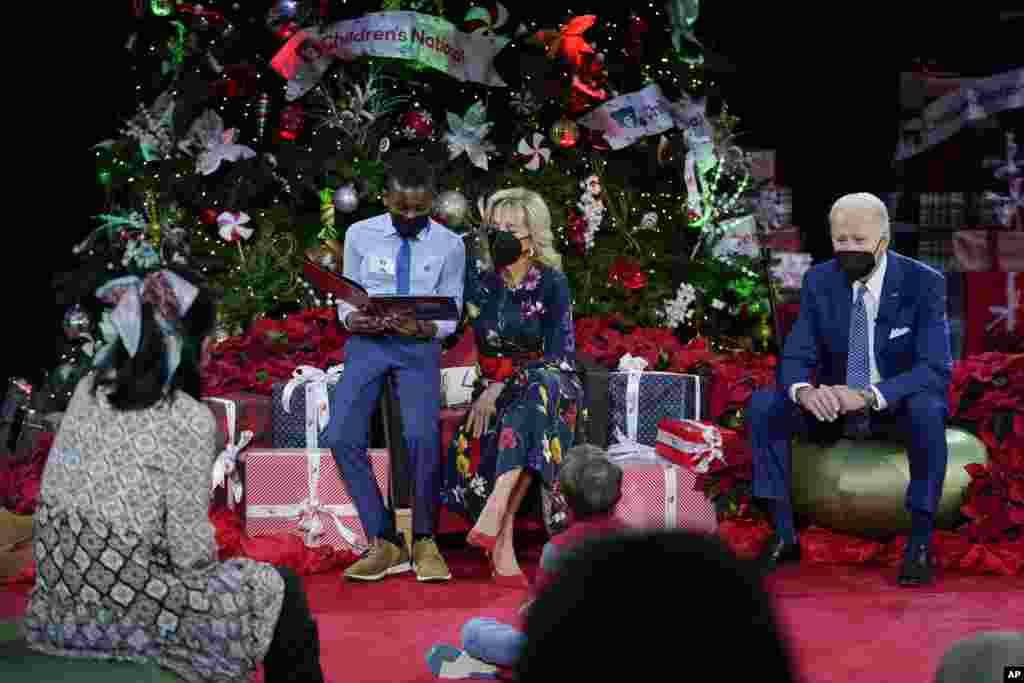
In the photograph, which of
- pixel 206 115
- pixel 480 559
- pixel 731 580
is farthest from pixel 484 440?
pixel 731 580

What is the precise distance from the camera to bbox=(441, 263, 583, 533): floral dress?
16.8 feet

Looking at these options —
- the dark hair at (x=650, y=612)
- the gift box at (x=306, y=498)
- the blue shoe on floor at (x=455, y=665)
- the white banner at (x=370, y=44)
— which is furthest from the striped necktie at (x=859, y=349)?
the dark hair at (x=650, y=612)

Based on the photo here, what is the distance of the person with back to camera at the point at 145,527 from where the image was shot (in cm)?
281

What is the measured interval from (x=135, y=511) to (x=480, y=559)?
9.32 feet

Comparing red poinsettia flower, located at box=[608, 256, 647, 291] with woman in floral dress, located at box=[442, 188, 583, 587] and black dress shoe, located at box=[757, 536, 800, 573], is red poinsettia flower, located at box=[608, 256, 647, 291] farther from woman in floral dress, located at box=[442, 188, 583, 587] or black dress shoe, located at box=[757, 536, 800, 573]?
black dress shoe, located at box=[757, 536, 800, 573]

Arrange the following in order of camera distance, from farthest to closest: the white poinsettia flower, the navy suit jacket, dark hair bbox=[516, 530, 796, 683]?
the white poinsettia flower
the navy suit jacket
dark hair bbox=[516, 530, 796, 683]

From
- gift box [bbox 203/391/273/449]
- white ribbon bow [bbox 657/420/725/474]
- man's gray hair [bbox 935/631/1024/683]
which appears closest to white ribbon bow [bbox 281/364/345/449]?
gift box [bbox 203/391/273/449]

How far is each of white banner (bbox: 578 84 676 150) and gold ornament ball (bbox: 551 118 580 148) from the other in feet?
0.47

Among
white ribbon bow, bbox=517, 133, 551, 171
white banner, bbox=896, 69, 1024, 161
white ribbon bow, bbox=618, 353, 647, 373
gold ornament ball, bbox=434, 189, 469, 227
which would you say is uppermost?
white banner, bbox=896, 69, 1024, 161

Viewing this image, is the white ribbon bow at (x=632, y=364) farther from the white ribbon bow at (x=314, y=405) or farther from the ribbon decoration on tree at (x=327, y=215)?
the ribbon decoration on tree at (x=327, y=215)

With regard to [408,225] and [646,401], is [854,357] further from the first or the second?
[408,225]

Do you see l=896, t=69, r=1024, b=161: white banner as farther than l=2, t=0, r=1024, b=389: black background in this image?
Yes

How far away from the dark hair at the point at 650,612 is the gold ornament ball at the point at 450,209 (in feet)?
19.0

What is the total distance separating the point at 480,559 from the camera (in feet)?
18.2
